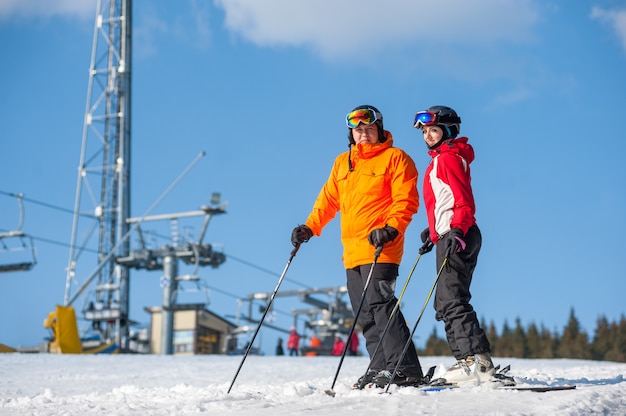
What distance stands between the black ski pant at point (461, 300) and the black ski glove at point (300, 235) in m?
1.00

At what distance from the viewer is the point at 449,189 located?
500 cm

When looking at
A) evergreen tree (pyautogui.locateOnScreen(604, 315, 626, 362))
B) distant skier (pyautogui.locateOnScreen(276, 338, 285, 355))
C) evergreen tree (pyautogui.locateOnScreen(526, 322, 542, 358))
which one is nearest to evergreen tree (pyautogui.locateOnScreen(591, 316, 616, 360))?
evergreen tree (pyautogui.locateOnScreen(604, 315, 626, 362))

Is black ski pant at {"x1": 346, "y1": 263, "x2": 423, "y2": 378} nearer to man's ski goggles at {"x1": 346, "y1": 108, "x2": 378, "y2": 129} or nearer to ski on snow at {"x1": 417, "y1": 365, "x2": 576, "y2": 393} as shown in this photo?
ski on snow at {"x1": 417, "y1": 365, "x2": 576, "y2": 393}

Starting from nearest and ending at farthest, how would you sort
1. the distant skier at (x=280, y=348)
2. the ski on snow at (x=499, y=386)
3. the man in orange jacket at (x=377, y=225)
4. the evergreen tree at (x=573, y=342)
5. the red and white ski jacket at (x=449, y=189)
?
the ski on snow at (x=499, y=386) → the red and white ski jacket at (x=449, y=189) → the man in orange jacket at (x=377, y=225) → the distant skier at (x=280, y=348) → the evergreen tree at (x=573, y=342)

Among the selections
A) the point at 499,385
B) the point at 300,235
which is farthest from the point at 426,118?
the point at 499,385

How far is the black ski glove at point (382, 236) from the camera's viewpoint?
4.86 meters

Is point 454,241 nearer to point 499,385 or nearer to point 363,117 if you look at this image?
point 499,385

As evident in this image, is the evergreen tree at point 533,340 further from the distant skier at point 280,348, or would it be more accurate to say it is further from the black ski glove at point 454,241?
the black ski glove at point 454,241

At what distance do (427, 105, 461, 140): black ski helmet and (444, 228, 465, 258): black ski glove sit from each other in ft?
2.50

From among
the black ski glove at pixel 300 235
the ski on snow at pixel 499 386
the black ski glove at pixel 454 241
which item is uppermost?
the black ski glove at pixel 300 235

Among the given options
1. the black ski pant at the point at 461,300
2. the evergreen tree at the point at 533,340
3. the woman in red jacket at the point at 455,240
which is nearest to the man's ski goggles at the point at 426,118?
the woman in red jacket at the point at 455,240

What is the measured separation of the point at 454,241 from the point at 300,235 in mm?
1220

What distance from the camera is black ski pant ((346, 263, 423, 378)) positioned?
5.07 meters

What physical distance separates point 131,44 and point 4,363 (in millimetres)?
33583
